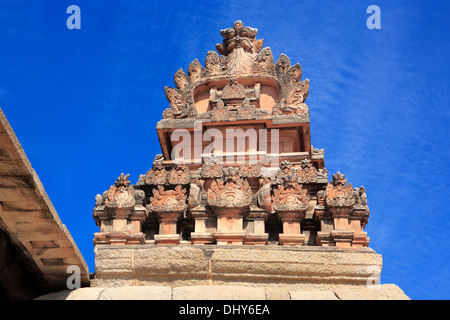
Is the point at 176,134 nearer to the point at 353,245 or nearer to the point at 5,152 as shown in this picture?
the point at 353,245

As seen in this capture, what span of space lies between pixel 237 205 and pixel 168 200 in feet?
4.12

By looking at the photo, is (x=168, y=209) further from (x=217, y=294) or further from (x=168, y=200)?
(x=217, y=294)

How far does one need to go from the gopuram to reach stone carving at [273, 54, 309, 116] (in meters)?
0.02

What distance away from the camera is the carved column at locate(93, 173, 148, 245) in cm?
1044

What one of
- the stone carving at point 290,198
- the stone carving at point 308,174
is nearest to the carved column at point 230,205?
the stone carving at point 290,198

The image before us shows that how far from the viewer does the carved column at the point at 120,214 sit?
1044 centimetres

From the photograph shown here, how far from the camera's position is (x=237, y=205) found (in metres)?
10.4

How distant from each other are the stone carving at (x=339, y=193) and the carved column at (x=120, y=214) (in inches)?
121

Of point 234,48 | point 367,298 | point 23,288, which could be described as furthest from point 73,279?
point 234,48

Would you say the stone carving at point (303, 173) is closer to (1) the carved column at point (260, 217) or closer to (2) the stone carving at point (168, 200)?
(1) the carved column at point (260, 217)
